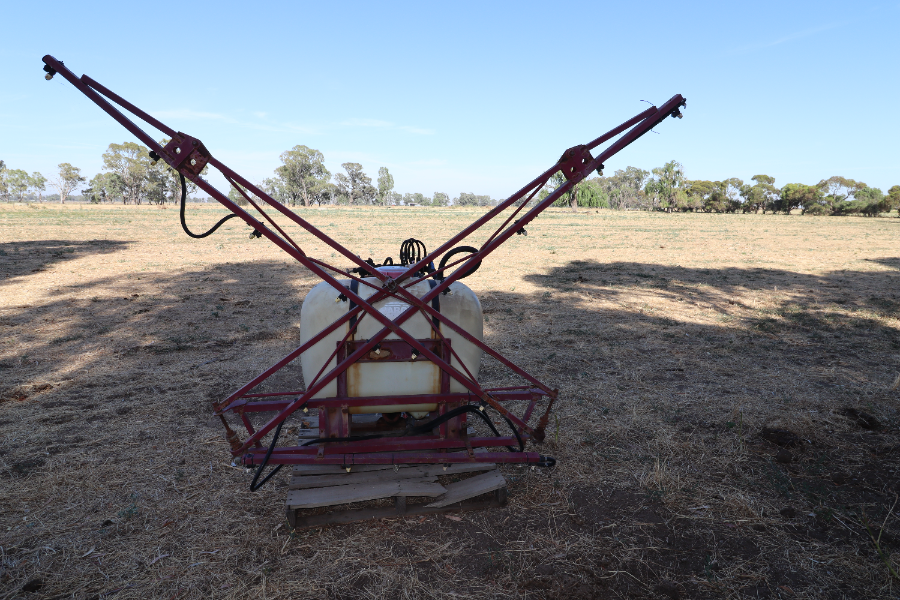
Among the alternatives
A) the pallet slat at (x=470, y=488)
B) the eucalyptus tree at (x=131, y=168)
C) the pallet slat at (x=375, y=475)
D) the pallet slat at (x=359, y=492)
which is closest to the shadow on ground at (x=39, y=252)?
the pallet slat at (x=375, y=475)

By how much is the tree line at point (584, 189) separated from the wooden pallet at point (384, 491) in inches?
2303

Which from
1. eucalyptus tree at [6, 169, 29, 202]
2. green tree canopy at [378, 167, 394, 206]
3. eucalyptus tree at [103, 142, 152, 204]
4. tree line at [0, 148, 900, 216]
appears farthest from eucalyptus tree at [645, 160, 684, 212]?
eucalyptus tree at [6, 169, 29, 202]

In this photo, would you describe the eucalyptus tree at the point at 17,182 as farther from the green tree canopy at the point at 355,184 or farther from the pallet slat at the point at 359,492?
the pallet slat at the point at 359,492

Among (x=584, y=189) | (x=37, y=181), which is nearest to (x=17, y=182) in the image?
(x=37, y=181)

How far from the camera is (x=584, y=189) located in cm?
8156

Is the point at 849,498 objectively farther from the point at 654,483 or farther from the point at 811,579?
the point at 654,483

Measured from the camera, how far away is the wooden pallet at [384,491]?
327cm

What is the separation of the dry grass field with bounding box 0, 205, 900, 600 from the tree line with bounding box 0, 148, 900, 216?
54.7 meters

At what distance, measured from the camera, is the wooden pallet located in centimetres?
327

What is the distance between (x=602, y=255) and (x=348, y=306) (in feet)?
55.2

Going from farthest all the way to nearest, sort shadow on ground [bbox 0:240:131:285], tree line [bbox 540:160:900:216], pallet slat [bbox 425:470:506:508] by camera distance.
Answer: tree line [bbox 540:160:900:216] → shadow on ground [bbox 0:240:131:285] → pallet slat [bbox 425:470:506:508]

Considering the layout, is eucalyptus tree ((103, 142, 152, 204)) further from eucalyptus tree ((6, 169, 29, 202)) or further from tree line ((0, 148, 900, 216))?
eucalyptus tree ((6, 169, 29, 202))

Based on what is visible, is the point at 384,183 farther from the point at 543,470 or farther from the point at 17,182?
the point at 543,470

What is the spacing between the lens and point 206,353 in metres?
6.96
